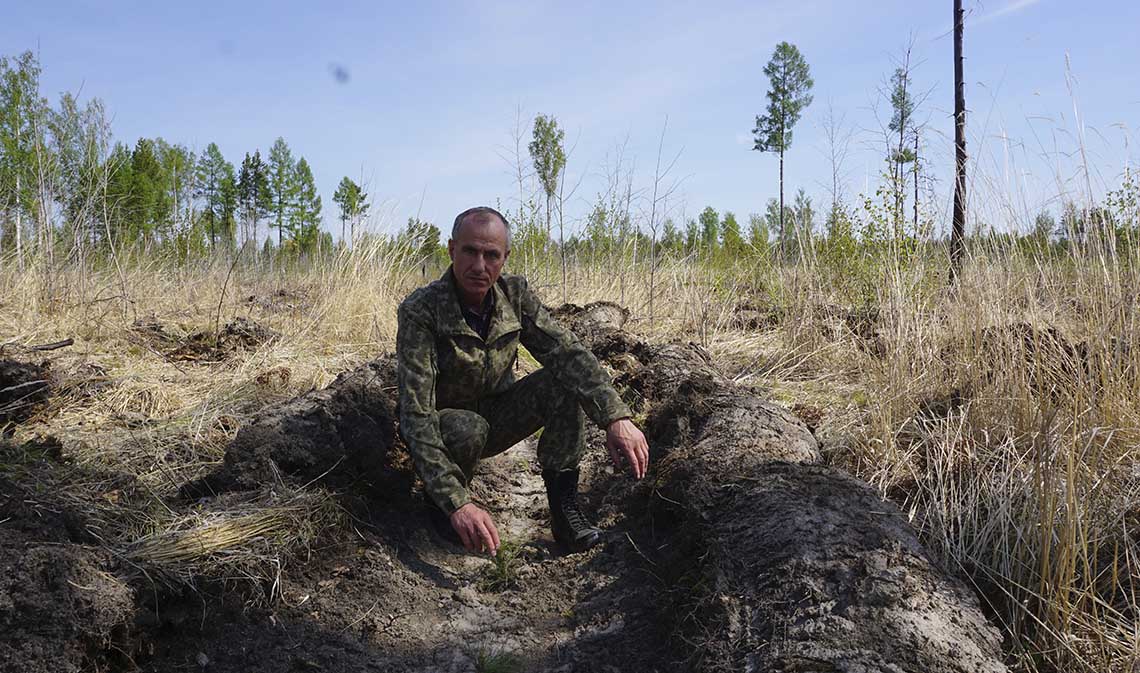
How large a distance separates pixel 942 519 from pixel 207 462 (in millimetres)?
2952

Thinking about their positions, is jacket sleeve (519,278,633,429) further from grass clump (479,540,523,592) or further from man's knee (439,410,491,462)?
grass clump (479,540,523,592)

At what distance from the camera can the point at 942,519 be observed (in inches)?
100

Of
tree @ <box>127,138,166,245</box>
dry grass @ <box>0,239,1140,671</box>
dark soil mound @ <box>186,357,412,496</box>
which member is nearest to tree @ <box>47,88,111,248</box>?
Answer: dry grass @ <box>0,239,1140,671</box>

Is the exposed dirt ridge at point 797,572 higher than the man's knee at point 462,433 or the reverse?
the reverse

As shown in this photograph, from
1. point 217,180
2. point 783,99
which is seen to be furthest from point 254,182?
point 783,99

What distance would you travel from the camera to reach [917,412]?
3.28 meters

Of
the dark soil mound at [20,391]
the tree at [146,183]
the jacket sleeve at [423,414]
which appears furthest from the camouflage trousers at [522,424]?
the tree at [146,183]

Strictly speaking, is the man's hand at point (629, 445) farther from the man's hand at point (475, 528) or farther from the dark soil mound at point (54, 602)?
the dark soil mound at point (54, 602)

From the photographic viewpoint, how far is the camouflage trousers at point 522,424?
3031 millimetres

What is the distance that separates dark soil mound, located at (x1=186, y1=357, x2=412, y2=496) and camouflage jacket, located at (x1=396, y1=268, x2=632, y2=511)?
0.74ft

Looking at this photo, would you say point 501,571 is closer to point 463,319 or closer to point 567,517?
point 567,517

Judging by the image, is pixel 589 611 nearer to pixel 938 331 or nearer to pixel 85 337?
pixel 938 331

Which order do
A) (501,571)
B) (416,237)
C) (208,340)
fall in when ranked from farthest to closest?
(416,237)
(208,340)
(501,571)

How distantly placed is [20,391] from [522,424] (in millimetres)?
2630
